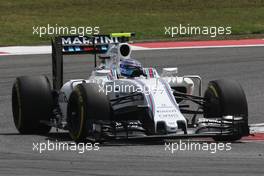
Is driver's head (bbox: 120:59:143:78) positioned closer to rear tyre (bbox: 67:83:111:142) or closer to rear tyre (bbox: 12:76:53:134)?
rear tyre (bbox: 67:83:111:142)

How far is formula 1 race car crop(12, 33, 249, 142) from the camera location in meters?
11.9

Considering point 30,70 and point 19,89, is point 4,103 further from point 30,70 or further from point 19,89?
point 30,70

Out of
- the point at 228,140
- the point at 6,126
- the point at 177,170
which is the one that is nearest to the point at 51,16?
the point at 6,126

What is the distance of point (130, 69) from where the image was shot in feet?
42.8

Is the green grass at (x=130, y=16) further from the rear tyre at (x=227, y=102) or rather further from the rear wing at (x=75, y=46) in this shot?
the rear tyre at (x=227, y=102)

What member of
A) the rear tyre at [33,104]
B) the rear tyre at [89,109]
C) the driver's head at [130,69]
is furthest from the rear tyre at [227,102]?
the rear tyre at [33,104]

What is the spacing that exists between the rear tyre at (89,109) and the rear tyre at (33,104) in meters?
1.13

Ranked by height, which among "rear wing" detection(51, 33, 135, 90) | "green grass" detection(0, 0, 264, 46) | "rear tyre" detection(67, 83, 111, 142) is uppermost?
"green grass" detection(0, 0, 264, 46)

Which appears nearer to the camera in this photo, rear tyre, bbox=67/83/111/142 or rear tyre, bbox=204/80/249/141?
rear tyre, bbox=67/83/111/142

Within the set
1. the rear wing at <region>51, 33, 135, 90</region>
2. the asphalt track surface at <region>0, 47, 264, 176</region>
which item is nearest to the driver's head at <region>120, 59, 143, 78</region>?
the rear wing at <region>51, 33, 135, 90</region>

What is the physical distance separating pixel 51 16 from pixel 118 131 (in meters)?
21.8

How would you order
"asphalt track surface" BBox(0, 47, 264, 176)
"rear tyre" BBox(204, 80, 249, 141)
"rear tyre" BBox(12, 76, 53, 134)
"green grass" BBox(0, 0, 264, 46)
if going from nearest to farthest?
"asphalt track surface" BBox(0, 47, 264, 176), "rear tyre" BBox(204, 80, 249, 141), "rear tyre" BBox(12, 76, 53, 134), "green grass" BBox(0, 0, 264, 46)

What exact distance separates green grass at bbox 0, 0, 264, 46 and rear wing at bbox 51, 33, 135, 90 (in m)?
13.6

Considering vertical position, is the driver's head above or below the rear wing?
below
